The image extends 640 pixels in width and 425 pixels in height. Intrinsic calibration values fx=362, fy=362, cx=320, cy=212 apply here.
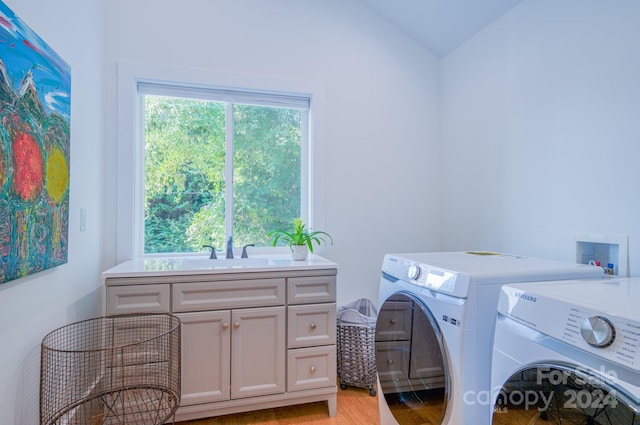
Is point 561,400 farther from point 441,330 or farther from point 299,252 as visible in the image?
point 299,252

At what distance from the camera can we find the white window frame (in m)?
2.20

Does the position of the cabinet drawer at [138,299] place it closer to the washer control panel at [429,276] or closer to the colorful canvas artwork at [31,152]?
the colorful canvas artwork at [31,152]

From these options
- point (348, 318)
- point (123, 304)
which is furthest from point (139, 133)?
point (348, 318)

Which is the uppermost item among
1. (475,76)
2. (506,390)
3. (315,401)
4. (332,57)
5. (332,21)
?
(332,21)

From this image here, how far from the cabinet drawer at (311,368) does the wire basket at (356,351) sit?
0.27 meters

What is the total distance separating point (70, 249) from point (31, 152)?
0.57 m

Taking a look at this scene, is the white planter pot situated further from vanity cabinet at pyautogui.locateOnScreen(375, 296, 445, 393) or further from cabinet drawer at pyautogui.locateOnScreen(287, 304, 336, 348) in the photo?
vanity cabinet at pyautogui.locateOnScreen(375, 296, 445, 393)

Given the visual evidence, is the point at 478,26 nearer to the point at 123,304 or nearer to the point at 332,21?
the point at 332,21

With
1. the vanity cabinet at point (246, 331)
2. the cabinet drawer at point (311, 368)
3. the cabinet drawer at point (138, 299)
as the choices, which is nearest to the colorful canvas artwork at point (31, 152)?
the cabinet drawer at point (138, 299)

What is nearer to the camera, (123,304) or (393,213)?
(123,304)

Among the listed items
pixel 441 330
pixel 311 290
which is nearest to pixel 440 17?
pixel 311 290

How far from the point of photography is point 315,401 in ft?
6.74

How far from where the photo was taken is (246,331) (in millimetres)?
1882

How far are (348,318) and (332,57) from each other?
1.82m
